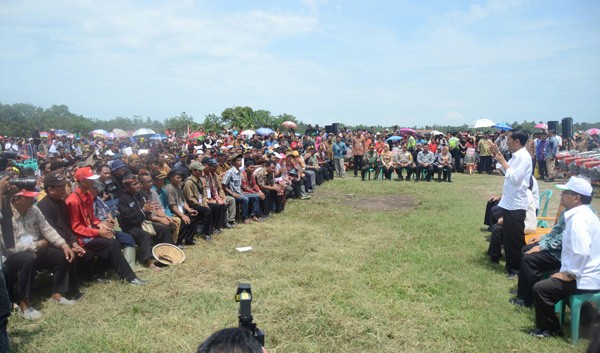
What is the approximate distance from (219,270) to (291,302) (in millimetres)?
1627

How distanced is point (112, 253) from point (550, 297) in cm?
515

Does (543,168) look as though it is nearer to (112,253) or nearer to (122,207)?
(122,207)

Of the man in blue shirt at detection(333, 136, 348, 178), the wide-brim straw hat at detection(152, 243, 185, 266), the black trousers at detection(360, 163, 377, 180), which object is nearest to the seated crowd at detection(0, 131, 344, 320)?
the wide-brim straw hat at detection(152, 243, 185, 266)

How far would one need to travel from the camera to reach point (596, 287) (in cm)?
429

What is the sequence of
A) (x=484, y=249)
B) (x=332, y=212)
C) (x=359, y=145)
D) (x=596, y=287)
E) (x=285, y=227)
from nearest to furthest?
(x=596, y=287) → (x=484, y=249) → (x=285, y=227) → (x=332, y=212) → (x=359, y=145)

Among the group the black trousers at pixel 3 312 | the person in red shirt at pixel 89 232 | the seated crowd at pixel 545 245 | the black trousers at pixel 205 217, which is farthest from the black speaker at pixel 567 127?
the black trousers at pixel 3 312

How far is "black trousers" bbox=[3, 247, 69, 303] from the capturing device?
4.90m

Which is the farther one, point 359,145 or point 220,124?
point 220,124

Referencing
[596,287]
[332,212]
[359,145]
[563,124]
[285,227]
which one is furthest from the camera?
[563,124]

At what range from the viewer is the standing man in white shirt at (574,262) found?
4293mm

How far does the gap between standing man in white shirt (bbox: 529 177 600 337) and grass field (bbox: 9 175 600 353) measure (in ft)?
0.86

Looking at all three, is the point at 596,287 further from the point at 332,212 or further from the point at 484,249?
the point at 332,212

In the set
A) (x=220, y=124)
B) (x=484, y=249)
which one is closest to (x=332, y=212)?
(x=484, y=249)

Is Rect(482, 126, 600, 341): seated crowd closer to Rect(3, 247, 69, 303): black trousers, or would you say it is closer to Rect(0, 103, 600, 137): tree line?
Rect(3, 247, 69, 303): black trousers
